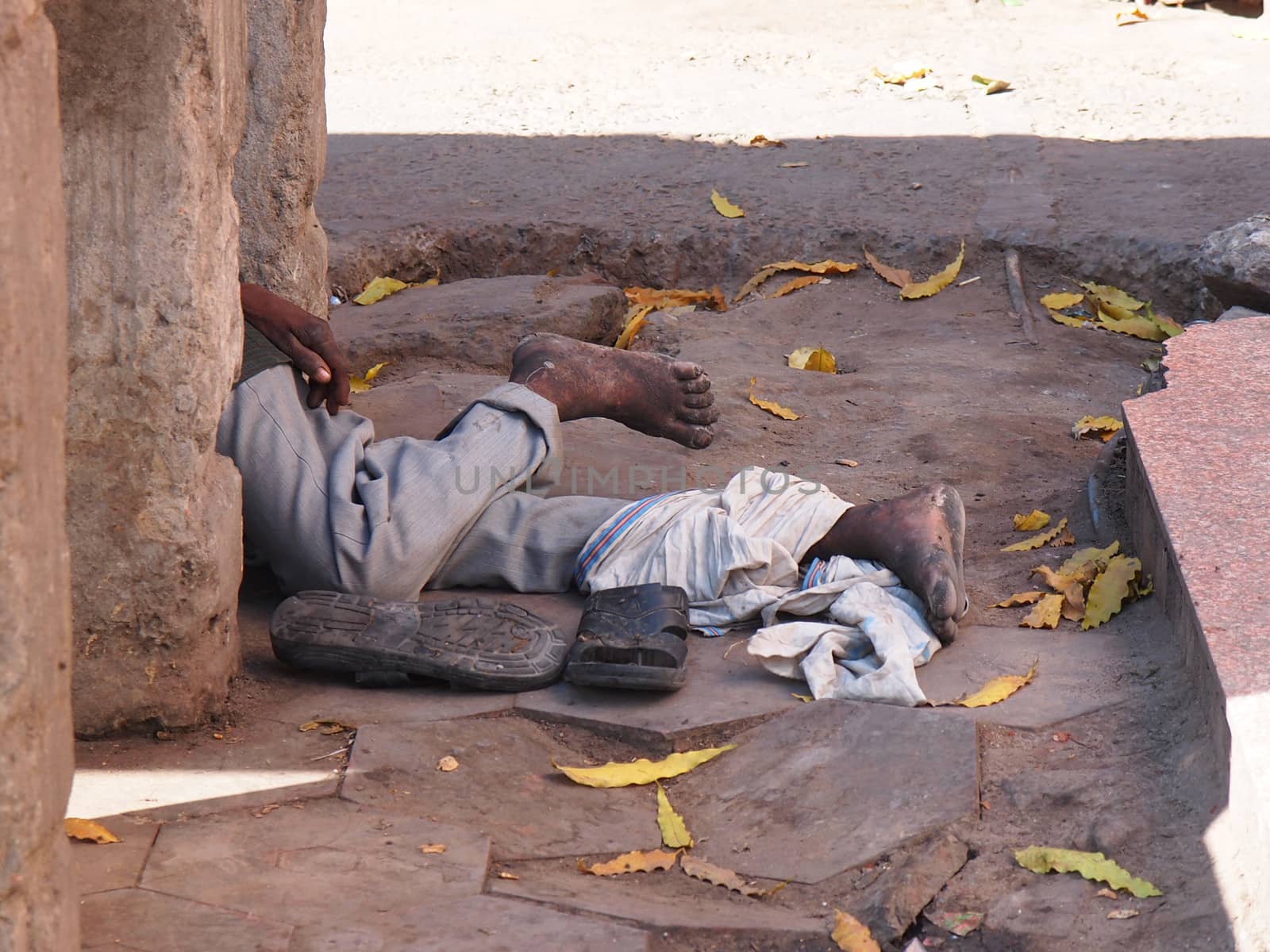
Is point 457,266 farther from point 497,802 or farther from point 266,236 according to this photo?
point 497,802

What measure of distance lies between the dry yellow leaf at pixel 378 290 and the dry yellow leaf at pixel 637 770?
112 inches

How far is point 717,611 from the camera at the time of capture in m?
2.61

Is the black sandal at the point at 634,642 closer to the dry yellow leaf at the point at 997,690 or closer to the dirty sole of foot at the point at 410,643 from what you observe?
the dirty sole of foot at the point at 410,643

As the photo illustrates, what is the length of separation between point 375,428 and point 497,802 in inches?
61.6

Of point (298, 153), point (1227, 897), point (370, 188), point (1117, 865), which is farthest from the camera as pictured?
point (370, 188)

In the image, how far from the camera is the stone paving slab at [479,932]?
163 cm

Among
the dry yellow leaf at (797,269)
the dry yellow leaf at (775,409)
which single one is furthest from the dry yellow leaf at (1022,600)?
the dry yellow leaf at (797,269)

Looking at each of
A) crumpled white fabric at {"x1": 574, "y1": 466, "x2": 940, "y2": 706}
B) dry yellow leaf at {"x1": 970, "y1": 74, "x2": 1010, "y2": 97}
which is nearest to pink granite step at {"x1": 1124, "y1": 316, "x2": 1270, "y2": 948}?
crumpled white fabric at {"x1": 574, "y1": 466, "x2": 940, "y2": 706}

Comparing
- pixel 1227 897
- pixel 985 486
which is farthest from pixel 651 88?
pixel 1227 897

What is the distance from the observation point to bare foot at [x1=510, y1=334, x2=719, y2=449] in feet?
9.84

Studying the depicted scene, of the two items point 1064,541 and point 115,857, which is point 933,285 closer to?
point 1064,541

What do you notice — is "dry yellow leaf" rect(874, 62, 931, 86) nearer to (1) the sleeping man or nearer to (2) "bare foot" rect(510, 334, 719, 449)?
(2) "bare foot" rect(510, 334, 719, 449)

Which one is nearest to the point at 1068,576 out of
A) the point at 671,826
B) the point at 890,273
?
the point at 671,826

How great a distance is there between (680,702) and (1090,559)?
0.98m
